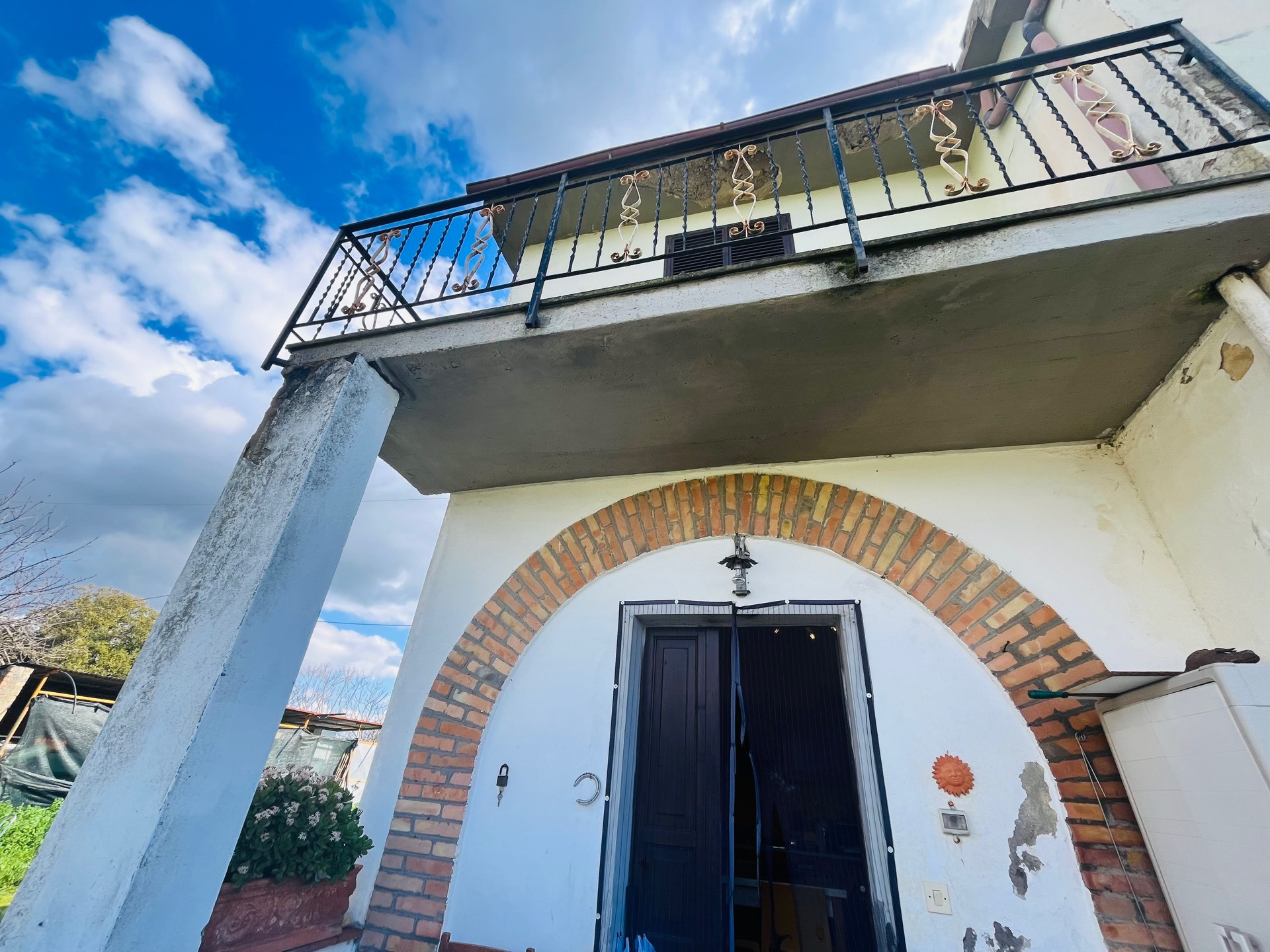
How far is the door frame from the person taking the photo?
7.99 feet

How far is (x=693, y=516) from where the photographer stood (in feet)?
11.2

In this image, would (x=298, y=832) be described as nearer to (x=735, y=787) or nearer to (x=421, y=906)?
(x=421, y=906)

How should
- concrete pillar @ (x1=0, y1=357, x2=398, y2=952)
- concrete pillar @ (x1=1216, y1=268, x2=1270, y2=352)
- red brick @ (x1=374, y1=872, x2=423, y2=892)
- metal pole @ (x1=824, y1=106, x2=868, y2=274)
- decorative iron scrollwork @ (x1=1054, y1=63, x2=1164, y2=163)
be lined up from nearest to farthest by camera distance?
concrete pillar @ (x1=0, y1=357, x2=398, y2=952), concrete pillar @ (x1=1216, y1=268, x2=1270, y2=352), metal pole @ (x1=824, y1=106, x2=868, y2=274), decorative iron scrollwork @ (x1=1054, y1=63, x2=1164, y2=163), red brick @ (x1=374, y1=872, x2=423, y2=892)

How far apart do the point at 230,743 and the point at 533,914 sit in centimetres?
178

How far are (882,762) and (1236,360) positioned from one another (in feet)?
7.70

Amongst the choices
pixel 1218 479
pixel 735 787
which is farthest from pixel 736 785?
pixel 1218 479

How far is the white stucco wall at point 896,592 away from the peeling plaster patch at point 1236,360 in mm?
826

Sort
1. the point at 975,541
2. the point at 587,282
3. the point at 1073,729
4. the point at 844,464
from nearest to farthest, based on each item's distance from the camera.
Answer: the point at 1073,729
the point at 975,541
the point at 844,464
the point at 587,282

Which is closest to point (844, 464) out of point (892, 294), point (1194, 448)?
point (892, 294)

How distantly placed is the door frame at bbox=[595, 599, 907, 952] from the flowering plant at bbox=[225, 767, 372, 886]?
4.14 ft

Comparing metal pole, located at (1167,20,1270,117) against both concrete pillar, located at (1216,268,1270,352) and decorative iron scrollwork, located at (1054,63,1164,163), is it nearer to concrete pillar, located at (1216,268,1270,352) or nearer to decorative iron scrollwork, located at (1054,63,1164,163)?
decorative iron scrollwork, located at (1054,63,1164,163)

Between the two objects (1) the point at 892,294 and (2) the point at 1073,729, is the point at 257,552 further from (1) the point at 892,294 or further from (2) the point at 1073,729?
(2) the point at 1073,729

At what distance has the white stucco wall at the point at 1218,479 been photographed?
6.94 ft

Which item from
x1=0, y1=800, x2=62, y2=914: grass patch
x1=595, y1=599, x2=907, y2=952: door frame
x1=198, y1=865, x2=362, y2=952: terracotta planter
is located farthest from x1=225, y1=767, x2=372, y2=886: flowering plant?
x1=0, y1=800, x2=62, y2=914: grass patch
